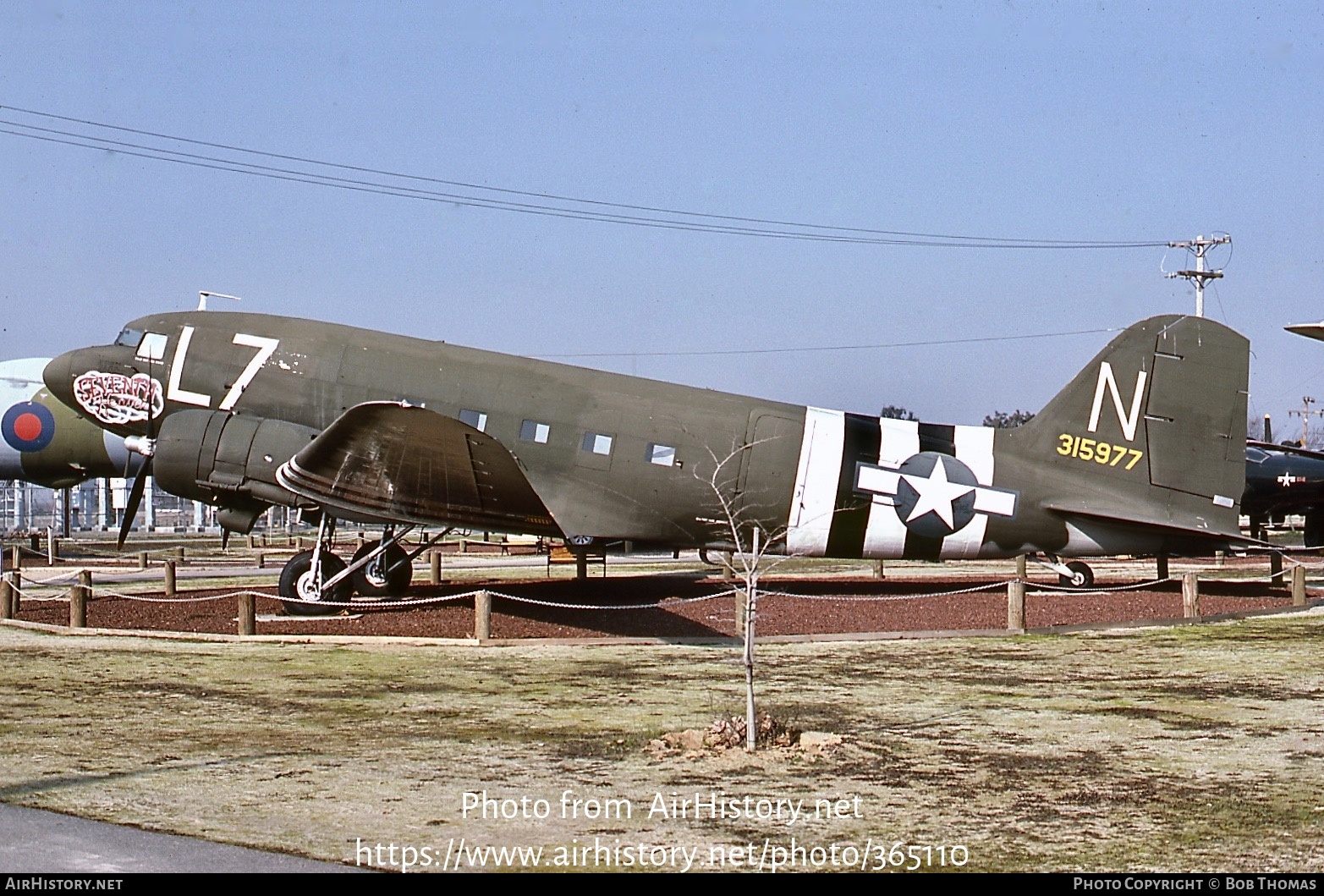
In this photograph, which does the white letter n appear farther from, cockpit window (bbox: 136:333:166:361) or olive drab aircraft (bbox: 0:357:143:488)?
olive drab aircraft (bbox: 0:357:143:488)

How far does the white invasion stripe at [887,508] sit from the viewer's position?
2341cm

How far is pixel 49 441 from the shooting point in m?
47.9

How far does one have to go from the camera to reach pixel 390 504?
21.8 metres

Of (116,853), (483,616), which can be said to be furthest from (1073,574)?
(116,853)

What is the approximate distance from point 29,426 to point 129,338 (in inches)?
1059

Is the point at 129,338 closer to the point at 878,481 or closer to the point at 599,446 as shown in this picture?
the point at 599,446

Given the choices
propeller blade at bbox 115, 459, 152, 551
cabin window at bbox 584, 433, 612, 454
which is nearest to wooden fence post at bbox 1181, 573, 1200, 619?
cabin window at bbox 584, 433, 612, 454

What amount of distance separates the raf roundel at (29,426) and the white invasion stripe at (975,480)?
36626mm

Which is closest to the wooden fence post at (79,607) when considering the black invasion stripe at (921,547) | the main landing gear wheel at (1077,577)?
the black invasion stripe at (921,547)

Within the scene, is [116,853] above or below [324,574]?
below

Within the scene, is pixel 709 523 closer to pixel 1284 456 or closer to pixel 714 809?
pixel 714 809

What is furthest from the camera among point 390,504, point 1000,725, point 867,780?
point 390,504
